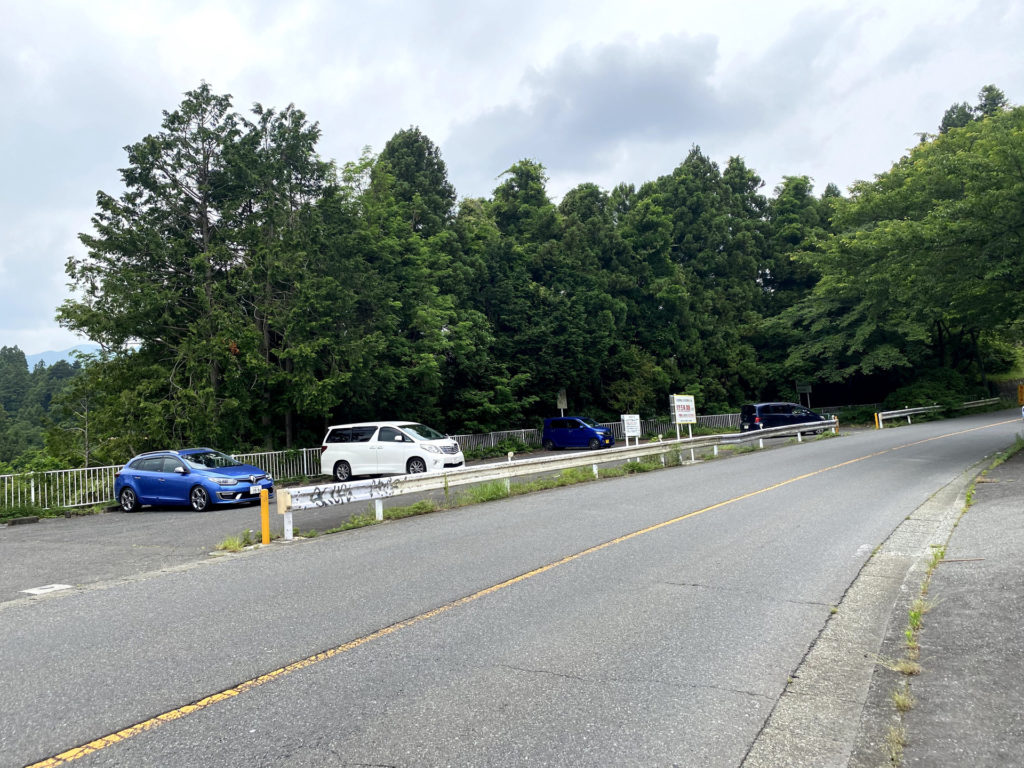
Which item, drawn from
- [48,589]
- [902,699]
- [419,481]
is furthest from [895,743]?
[419,481]

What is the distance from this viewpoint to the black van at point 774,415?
3356 cm

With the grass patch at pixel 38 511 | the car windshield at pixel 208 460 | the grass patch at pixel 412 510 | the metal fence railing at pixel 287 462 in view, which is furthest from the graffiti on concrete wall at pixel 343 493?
the metal fence railing at pixel 287 462

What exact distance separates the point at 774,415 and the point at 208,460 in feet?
94.0

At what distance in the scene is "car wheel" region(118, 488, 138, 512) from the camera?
15292 mm

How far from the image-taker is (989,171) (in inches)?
665

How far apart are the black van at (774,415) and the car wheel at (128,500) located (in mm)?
27712

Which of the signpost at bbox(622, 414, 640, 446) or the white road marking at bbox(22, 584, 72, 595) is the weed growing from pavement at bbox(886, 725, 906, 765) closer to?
the white road marking at bbox(22, 584, 72, 595)

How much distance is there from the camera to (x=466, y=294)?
33.1 m

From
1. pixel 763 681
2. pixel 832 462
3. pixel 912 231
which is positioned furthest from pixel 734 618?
pixel 912 231

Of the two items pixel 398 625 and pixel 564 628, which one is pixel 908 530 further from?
pixel 398 625

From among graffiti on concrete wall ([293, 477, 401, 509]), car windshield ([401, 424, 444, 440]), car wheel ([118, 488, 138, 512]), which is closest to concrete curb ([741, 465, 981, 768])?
graffiti on concrete wall ([293, 477, 401, 509])

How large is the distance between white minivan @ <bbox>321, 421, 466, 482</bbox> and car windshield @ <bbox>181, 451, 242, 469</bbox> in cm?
415

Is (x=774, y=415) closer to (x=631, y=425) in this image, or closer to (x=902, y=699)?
(x=631, y=425)

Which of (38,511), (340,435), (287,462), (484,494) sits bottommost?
(484,494)
